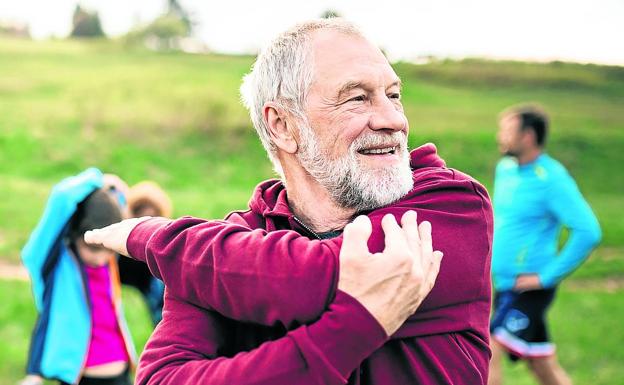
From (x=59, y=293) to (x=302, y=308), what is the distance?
125 inches

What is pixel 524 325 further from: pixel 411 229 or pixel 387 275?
pixel 387 275

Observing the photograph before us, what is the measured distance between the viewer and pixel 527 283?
5.86 m

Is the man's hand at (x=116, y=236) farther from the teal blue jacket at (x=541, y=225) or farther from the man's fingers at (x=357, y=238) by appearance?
the teal blue jacket at (x=541, y=225)

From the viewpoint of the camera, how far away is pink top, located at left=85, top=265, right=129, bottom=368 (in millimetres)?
4535

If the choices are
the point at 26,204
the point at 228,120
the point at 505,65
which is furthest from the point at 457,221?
the point at 505,65

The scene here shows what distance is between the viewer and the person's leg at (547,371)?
575cm

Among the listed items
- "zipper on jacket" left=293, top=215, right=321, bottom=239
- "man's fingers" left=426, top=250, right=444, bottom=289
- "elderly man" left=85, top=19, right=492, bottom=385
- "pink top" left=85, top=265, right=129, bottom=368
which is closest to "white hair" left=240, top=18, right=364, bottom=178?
"elderly man" left=85, top=19, right=492, bottom=385

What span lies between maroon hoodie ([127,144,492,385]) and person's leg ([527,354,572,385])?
165 inches

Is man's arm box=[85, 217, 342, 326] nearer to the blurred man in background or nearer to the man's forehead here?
the man's forehead

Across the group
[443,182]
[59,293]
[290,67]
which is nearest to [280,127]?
[290,67]

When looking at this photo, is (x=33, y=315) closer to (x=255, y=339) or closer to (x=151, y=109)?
(x=255, y=339)

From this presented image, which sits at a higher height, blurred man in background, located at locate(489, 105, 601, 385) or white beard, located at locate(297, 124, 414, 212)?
white beard, located at locate(297, 124, 414, 212)

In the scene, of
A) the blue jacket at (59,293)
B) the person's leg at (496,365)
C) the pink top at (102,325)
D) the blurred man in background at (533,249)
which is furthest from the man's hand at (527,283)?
the blue jacket at (59,293)

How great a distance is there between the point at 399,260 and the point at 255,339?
47cm
